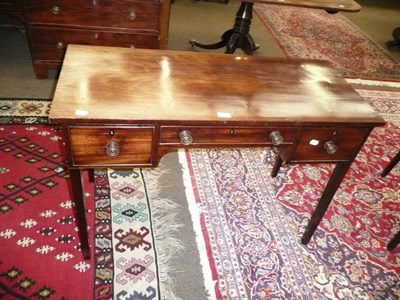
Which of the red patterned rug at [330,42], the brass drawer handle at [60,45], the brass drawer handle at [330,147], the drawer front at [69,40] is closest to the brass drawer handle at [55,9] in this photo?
the drawer front at [69,40]

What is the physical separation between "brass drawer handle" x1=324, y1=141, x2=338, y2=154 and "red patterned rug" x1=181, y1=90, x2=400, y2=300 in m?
0.82

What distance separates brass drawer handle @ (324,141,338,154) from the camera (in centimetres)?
168

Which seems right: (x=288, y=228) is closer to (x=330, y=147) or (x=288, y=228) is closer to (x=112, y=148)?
(x=330, y=147)

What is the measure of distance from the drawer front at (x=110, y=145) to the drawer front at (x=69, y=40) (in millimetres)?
1947

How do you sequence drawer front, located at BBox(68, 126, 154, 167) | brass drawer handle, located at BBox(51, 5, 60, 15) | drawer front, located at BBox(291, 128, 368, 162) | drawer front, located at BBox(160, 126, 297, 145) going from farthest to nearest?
brass drawer handle, located at BBox(51, 5, 60, 15) < drawer front, located at BBox(291, 128, 368, 162) < drawer front, located at BBox(160, 126, 297, 145) < drawer front, located at BBox(68, 126, 154, 167)

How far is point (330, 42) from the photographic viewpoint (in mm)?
5289

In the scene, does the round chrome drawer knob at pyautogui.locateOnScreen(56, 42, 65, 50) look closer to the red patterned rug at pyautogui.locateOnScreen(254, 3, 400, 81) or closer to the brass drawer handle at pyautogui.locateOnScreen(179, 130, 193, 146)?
the brass drawer handle at pyautogui.locateOnScreen(179, 130, 193, 146)

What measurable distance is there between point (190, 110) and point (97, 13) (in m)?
1.96

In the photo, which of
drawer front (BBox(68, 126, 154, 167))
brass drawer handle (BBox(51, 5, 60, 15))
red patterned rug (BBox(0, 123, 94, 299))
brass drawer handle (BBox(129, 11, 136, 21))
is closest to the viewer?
drawer front (BBox(68, 126, 154, 167))

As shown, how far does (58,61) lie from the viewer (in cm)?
312

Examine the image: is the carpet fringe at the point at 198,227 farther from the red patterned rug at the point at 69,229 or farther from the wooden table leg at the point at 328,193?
the wooden table leg at the point at 328,193

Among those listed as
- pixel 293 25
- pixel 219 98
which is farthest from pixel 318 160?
pixel 293 25

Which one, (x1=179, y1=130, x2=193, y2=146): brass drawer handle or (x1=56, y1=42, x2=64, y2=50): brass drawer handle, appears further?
(x1=56, y1=42, x2=64, y2=50): brass drawer handle

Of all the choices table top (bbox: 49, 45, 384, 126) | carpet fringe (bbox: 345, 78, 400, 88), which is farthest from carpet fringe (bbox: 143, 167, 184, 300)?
carpet fringe (bbox: 345, 78, 400, 88)
